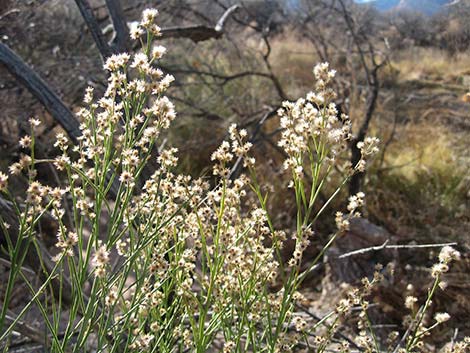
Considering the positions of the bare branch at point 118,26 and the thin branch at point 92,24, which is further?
A: the bare branch at point 118,26

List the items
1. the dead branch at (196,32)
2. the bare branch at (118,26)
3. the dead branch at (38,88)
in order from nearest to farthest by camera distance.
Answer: the dead branch at (38,88) → the bare branch at (118,26) → the dead branch at (196,32)

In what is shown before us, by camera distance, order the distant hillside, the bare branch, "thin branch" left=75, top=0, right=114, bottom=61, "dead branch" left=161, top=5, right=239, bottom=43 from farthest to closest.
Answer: the distant hillside, "dead branch" left=161, top=5, right=239, bottom=43, the bare branch, "thin branch" left=75, top=0, right=114, bottom=61

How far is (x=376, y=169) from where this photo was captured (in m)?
3.98

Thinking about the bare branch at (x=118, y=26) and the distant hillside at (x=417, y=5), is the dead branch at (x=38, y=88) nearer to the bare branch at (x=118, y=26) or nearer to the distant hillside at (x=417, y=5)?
the bare branch at (x=118, y=26)

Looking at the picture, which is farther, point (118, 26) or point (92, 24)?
point (118, 26)

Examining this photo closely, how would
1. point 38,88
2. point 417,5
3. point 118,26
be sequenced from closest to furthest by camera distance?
1. point 38,88
2. point 118,26
3. point 417,5

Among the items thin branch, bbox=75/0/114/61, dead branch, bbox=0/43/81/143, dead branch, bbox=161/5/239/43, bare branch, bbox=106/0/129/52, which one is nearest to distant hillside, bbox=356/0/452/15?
dead branch, bbox=161/5/239/43

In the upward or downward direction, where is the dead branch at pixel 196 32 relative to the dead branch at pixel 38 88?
upward

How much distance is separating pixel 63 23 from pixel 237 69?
1806mm

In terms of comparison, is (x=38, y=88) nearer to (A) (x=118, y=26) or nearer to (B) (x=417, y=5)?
(A) (x=118, y=26)

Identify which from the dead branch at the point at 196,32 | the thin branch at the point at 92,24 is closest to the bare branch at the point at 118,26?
the thin branch at the point at 92,24

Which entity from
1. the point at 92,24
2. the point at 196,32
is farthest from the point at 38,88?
the point at 196,32

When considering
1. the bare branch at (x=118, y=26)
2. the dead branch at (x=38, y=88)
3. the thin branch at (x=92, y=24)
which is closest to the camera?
the dead branch at (x=38, y=88)

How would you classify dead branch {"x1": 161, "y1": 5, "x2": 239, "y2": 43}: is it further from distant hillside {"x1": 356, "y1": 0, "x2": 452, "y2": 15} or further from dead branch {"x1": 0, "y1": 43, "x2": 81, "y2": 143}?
distant hillside {"x1": 356, "y1": 0, "x2": 452, "y2": 15}
